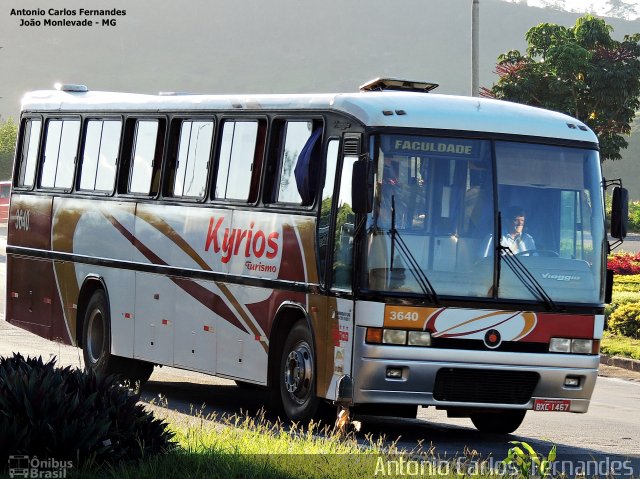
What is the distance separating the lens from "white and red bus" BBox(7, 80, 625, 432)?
12.8 m

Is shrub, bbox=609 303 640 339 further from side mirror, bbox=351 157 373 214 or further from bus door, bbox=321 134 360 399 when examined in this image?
side mirror, bbox=351 157 373 214

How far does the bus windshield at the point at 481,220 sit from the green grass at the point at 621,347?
34.0ft

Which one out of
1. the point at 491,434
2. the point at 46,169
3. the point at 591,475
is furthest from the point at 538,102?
the point at 591,475

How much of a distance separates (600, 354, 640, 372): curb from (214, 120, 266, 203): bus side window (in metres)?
9.89

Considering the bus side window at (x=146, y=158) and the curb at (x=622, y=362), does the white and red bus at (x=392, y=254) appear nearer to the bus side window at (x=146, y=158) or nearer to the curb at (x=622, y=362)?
the bus side window at (x=146, y=158)

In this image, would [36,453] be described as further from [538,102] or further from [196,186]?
[538,102]

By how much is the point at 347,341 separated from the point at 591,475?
98.4 inches

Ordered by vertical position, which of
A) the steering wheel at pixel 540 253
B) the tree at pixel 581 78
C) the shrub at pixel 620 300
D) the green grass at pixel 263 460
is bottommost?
the green grass at pixel 263 460

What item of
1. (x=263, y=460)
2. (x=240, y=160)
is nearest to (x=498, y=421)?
(x=240, y=160)

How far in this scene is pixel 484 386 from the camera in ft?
42.4

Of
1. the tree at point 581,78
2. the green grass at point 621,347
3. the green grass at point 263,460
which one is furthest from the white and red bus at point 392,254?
the tree at point 581,78

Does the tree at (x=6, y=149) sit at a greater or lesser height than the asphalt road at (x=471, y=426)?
greater

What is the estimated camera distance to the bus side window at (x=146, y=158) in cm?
1672

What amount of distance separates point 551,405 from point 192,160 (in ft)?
15.9
